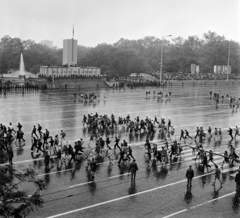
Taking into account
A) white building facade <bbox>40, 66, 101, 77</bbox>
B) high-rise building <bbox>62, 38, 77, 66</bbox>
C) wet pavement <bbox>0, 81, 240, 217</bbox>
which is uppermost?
high-rise building <bbox>62, 38, 77, 66</bbox>

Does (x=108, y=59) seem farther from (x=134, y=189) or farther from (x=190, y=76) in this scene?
(x=134, y=189)

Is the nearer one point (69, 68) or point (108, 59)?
point (69, 68)

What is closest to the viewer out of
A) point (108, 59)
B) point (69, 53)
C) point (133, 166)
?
point (133, 166)

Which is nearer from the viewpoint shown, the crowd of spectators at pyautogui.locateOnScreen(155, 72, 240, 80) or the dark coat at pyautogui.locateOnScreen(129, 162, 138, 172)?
the dark coat at pyautogui.locateOnScreen(129, 162, 138, 172)

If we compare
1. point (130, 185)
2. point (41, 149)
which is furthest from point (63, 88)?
point (130, 185)

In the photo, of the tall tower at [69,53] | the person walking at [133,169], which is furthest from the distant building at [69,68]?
the person walking at [133,169]

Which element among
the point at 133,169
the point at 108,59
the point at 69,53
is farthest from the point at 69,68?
the point at 133,169

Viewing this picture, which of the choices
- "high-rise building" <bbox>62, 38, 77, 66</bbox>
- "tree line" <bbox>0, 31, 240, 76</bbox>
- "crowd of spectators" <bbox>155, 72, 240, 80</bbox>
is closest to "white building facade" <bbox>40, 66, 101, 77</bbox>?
"high-rise building" <bbox>62, 38, 77, 66</bbox>

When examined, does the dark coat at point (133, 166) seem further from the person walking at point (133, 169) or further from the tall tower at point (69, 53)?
the tall tower at point (69, 53)

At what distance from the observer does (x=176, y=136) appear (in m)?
29.4

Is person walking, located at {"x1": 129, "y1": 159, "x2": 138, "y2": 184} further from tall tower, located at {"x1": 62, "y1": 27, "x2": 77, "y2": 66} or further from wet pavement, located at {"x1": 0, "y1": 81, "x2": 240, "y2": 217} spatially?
tall tower, located at {"x1": 62, "y1": 27, "x2": 77, "y2": 66}

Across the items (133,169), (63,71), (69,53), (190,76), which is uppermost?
(69,53)

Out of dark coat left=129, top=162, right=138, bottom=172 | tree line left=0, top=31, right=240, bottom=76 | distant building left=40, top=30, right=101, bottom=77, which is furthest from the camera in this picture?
tree line left=0, top=31, right=240, bottom=76

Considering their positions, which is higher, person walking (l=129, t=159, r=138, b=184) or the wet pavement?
person walking (l=129, t=159, r=138, b=184)
